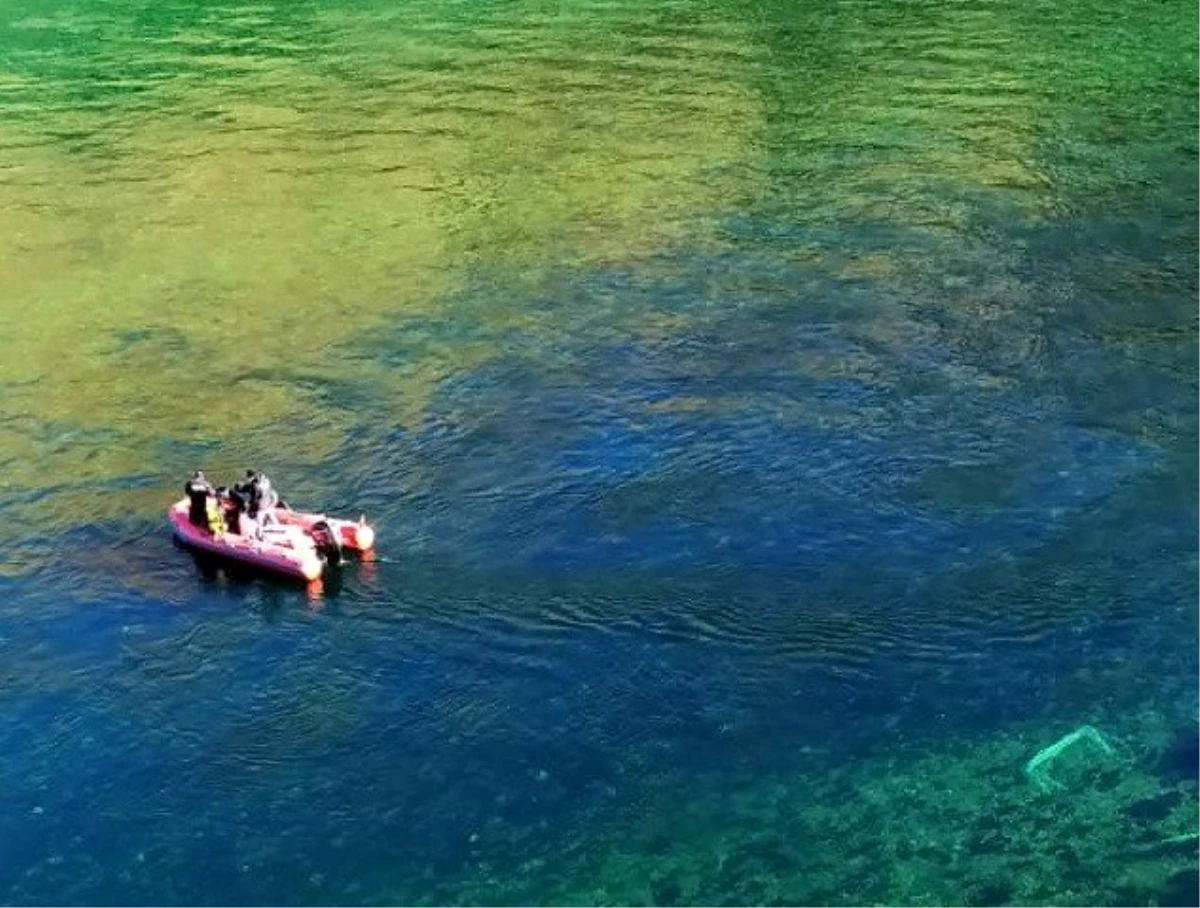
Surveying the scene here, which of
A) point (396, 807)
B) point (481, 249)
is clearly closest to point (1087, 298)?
point (481, 249)

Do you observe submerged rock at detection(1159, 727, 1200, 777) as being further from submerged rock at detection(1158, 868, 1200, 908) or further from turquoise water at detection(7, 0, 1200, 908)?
submerged rock at detection(1158, 868, 1200, 908)

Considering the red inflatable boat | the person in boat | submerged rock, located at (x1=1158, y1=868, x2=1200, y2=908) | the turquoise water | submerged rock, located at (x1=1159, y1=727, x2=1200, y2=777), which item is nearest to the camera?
submerged rock, located at (x1=1158, y1=868, x2=1200, y2=908)

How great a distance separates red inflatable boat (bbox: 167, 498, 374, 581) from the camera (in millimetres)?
33938

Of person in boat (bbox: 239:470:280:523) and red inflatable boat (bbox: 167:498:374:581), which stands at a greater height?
person in boat (bbox: 239:470:280:523)

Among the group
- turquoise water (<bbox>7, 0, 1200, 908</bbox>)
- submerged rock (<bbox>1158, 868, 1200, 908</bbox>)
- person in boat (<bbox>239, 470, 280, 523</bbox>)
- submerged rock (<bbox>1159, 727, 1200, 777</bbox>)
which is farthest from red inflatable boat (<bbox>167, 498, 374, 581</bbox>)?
submerged rock (<bbox>1158, 868, 1200, 908</bbox>)

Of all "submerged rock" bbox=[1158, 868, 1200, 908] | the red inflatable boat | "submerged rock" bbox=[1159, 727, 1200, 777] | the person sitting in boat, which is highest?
the person sitting in boat

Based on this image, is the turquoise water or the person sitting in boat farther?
the person sitting in boat

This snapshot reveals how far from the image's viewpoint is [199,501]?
35.3 meters

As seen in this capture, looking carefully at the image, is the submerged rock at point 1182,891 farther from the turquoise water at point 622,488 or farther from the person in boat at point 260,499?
the person in boat at point 260,499

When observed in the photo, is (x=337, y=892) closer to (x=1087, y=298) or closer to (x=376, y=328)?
(x=376, y=328)

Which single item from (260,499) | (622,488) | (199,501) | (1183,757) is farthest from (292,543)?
(1183,757)

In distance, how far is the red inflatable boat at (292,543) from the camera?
3394 centimetres

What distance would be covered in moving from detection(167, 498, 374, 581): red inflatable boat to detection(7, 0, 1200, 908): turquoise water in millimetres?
569

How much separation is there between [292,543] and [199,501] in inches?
104
